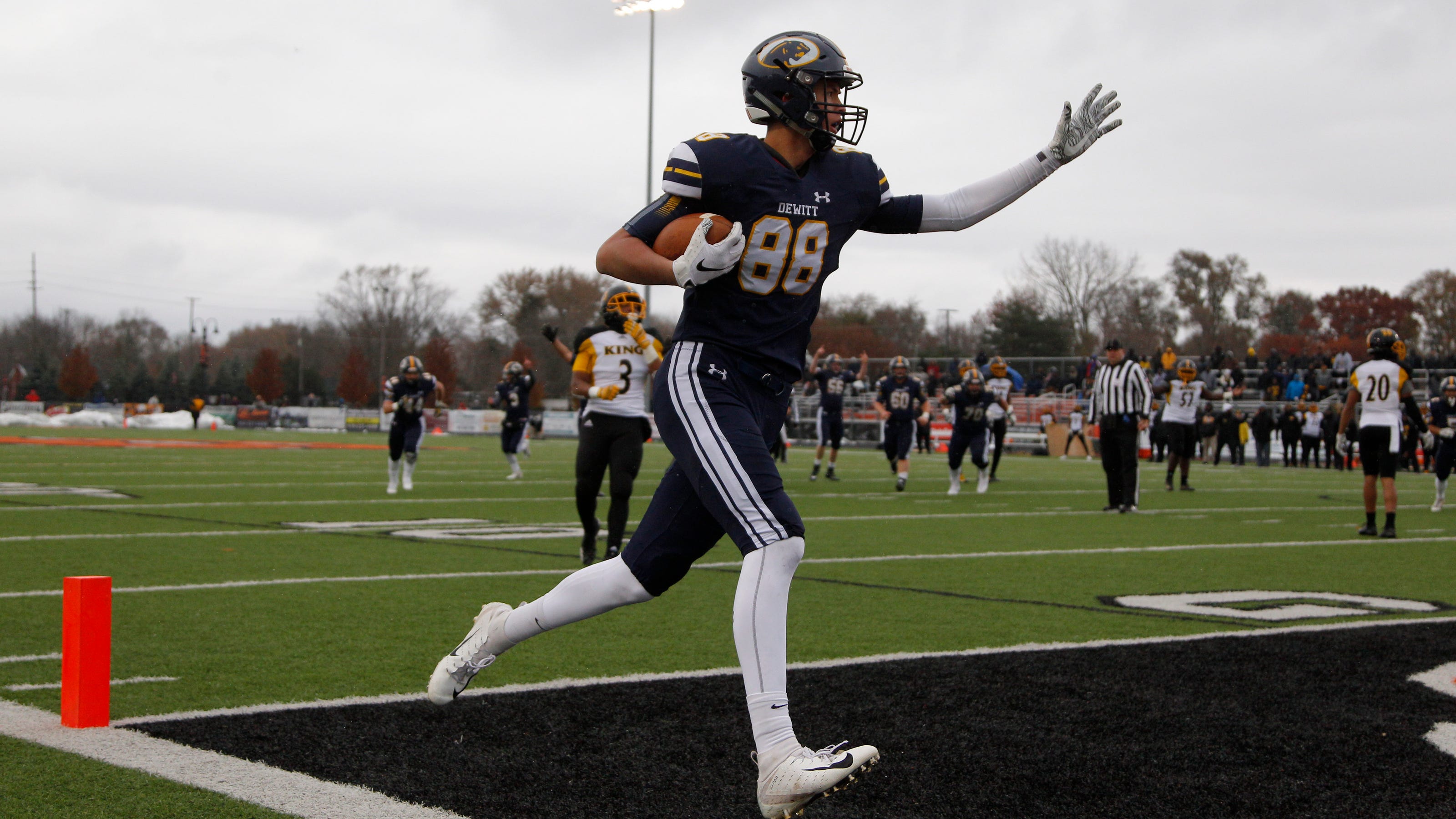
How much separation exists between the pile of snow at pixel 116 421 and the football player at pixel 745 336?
49959mm

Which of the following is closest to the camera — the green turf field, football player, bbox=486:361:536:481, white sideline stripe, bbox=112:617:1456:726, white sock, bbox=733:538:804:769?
white sock, bbox=733:538:804:769

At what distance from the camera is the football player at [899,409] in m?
18.8

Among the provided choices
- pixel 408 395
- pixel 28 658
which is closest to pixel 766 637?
pixel 28 658

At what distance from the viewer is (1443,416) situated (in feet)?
58.5

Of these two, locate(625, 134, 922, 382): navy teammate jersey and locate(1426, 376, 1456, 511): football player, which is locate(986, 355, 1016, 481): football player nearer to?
locate(1426, 376, 1456, 511): football player

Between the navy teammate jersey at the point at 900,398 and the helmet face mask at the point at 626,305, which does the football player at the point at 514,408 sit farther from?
the helmet face mask at the point at 626,305

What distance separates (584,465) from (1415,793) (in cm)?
659

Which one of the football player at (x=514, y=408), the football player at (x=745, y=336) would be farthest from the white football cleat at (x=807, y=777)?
the football player at (x=514, y=408)

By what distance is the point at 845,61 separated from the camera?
394 cm

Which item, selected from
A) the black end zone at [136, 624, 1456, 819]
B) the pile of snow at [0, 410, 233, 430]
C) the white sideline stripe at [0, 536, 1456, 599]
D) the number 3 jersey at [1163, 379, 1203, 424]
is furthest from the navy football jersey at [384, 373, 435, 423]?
the pile of snow at [0, 410, 233, 430]

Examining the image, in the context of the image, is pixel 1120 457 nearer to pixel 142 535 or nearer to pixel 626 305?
pixel 626 305

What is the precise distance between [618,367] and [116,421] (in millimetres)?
51111

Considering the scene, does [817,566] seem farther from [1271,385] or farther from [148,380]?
[148,380]

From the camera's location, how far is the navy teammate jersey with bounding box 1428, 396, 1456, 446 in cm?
1734
